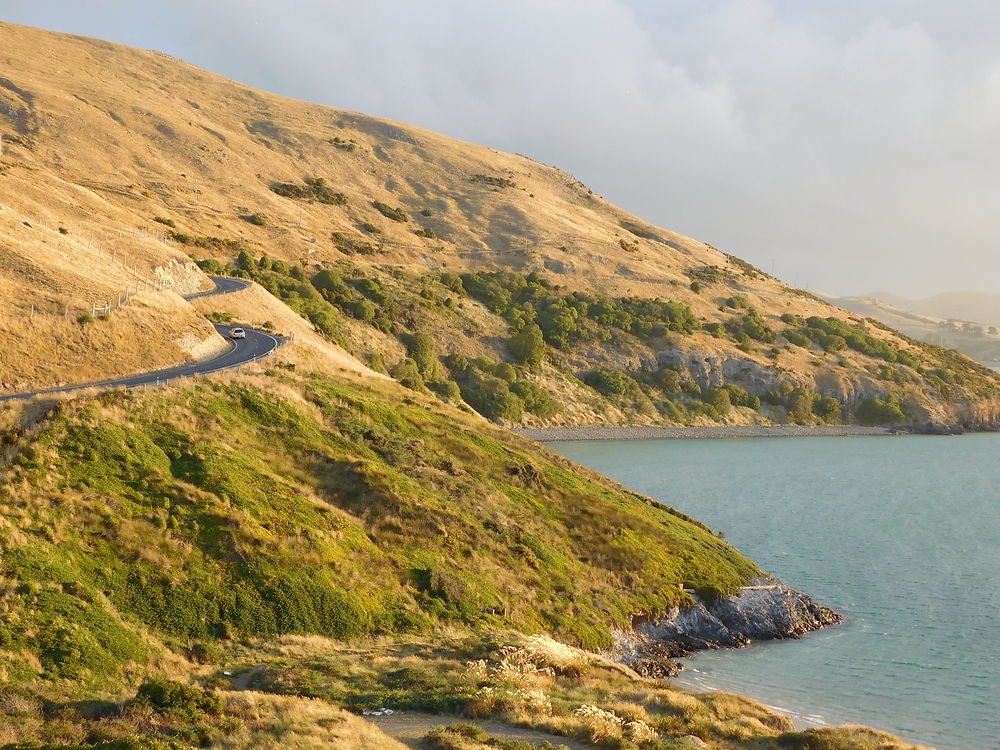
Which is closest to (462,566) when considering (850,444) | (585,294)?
(850,444)

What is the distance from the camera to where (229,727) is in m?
17.3

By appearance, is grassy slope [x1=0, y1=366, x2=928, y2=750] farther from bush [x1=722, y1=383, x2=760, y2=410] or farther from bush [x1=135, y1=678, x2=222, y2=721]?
bush [x1=722, y1=383, x2=760, y2=410]

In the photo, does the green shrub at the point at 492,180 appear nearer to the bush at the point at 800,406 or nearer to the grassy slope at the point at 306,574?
the bush at the point at 800,406

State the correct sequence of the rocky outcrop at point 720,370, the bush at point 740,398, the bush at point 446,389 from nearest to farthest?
the bush at point 446,389
the bush at point 740,398
the rocky outcrop at point 720,370

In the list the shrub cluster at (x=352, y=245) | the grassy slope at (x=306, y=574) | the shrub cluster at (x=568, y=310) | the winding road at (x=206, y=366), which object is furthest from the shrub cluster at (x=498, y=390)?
the grassy slope at (x=306, y=574)

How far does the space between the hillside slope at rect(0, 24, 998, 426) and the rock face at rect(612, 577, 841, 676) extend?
51.2 metres

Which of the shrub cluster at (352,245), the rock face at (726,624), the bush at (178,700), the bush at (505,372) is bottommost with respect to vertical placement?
the rock face at (726,624)

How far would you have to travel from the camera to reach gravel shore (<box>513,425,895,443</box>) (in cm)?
10756

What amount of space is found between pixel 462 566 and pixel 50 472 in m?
16.5

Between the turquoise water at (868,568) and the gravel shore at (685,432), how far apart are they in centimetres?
718

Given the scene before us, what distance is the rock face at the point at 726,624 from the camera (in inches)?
1399

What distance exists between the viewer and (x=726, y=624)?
38.6 meters

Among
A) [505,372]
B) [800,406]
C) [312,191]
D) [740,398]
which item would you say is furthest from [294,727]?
[312,191]

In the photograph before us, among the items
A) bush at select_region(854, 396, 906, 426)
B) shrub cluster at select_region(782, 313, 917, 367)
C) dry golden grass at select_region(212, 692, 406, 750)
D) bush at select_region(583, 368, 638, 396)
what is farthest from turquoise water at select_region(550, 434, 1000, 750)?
shrub cluster at select_region(782, 313, 917, 367)
